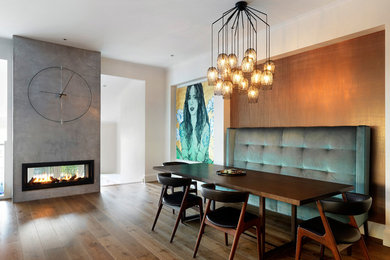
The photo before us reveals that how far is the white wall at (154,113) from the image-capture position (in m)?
5.95

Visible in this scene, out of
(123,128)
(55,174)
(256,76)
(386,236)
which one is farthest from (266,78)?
(123,128)

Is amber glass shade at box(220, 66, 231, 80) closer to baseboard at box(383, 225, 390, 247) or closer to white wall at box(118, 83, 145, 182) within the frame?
baseboard at box(383, 225, 390, 247)

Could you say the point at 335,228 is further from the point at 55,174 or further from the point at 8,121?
the point at 8,121

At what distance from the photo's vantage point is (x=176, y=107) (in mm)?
6191

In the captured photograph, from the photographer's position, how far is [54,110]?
457cm

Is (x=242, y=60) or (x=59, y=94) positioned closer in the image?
(x=242, y=60)

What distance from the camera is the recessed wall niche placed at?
13.9 feet

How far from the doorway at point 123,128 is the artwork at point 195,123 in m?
0.89

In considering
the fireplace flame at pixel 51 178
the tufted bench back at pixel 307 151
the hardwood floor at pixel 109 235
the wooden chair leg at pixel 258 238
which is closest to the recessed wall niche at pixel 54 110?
the fireplace flame at pixel 51 178

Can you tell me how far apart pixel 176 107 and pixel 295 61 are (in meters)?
3.21

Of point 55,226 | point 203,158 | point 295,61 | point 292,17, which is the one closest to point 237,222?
point 55,226

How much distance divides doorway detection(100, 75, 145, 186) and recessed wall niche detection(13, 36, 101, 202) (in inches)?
35.5

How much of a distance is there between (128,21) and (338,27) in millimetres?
2755

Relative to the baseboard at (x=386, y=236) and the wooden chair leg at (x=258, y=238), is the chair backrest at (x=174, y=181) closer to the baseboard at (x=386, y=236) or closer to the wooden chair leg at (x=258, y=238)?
the wooden chair leg at (x=258, y=238)
